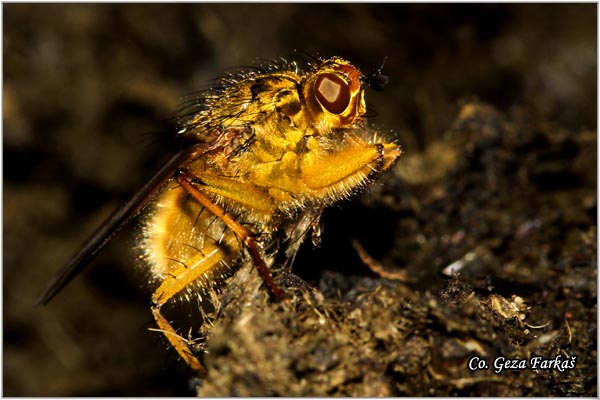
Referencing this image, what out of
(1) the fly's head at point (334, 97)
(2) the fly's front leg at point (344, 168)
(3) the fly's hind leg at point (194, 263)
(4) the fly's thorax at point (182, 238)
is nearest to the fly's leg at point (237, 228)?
(3) the fly's hind leg at point (194, 263)

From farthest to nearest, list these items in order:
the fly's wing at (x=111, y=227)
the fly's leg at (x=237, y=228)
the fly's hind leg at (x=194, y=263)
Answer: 1. the fly's hind leg at (x=194, y=263)
2. the fly's wing at (x=111, y=227)
3. the fly's leg at (x=237, y=228)

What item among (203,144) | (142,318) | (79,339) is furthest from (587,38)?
(79,339)

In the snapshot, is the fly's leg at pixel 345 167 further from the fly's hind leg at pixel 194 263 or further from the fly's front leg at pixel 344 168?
the fly's hind leg at pixel 194 263

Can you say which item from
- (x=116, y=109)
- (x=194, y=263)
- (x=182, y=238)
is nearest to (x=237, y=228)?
(x=194, y=263)

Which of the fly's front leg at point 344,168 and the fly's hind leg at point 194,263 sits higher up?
the fly's front leg at point 344,168

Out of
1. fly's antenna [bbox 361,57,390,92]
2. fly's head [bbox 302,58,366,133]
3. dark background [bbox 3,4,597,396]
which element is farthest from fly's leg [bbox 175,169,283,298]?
dark background [bbox 3,4,597,396]

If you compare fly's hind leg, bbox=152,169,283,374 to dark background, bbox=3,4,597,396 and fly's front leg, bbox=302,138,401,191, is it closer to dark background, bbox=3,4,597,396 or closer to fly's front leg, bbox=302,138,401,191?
fly's front leg, bbox=302,138,401,191
